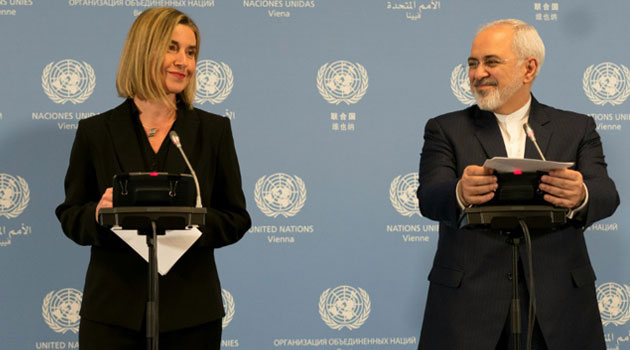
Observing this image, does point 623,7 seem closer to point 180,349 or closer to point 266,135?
point 266,135

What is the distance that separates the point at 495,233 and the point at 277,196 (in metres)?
1.55

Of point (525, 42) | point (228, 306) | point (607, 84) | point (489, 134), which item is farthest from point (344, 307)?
point (607, 84)

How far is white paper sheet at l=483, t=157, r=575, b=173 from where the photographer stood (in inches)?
86.2

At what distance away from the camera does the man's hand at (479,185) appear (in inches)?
89.5

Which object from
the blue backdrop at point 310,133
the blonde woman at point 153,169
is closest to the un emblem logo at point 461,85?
the blue backdrop at point 310,133

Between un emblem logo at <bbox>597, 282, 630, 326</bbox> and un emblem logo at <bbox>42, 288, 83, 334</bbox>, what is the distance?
2.69m

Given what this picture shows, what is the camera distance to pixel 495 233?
106 inches

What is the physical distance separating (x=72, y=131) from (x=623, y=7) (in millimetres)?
2945

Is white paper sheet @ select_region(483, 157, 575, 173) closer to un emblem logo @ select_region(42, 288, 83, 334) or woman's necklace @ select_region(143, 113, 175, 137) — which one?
woman's necklace @ select_region(143, 113, 175, 137)

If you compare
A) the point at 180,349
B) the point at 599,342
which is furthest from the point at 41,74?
the point at 599,342

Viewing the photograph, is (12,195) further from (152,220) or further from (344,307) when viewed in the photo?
(152,220)

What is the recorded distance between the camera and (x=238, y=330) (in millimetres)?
3998

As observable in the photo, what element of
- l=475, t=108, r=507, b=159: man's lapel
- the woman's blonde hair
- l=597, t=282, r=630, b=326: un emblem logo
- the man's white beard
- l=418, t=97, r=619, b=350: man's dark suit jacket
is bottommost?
l=597, t=282, r=630, b=326: un emblem logo

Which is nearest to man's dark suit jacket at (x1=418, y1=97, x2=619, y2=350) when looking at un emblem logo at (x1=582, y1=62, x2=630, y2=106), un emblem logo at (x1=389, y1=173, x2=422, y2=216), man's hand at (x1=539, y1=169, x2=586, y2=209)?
man's hand at (x1=539, y1=169, x2=586, y2=209)
